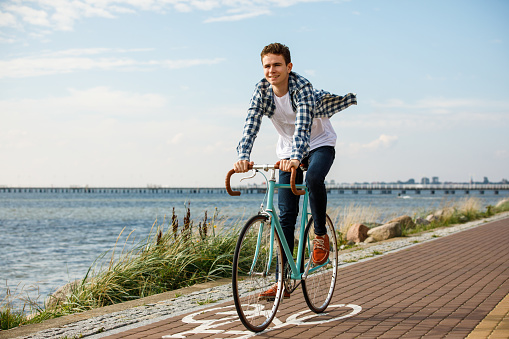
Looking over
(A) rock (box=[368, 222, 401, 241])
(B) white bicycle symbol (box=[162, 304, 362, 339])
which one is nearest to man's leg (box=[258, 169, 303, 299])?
(B) white bicycle symbol (box=[162, 304, 362, 339])

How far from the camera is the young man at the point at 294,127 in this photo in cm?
464

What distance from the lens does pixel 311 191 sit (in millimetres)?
4879

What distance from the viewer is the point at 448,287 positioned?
6.57 meters

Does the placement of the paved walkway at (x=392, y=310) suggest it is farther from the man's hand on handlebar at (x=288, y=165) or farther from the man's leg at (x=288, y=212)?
the man's hand on handlebar at (x=288, y=165)

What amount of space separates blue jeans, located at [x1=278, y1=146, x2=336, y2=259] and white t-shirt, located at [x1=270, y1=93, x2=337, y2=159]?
0.24 ft

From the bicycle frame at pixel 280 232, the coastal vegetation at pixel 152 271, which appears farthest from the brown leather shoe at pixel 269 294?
the coastal vegetation at pixel 152 271

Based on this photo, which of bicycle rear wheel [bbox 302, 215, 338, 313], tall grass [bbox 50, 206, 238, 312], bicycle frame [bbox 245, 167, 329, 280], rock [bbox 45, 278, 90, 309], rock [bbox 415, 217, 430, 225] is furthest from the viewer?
rock [bbox 415, 217, 430, 225]

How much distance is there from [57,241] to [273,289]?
911 inches

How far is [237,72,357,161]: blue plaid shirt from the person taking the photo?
4604 mm

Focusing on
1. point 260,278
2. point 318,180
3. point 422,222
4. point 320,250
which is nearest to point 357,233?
point 422,222

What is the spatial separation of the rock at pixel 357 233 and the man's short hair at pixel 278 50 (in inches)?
414

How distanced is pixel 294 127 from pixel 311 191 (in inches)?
24.3

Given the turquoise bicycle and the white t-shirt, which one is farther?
the white t-shirt

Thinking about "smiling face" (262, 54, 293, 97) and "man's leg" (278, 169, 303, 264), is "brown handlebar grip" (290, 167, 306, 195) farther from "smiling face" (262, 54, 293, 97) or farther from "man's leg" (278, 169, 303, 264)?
"smiling face" (262, 54, 293, 97)
